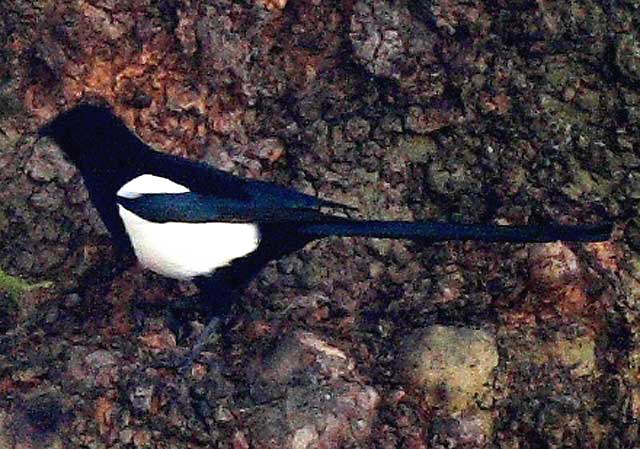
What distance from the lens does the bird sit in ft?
8.43

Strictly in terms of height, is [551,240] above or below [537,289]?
above

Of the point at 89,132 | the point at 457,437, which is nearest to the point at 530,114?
the point at 457,437

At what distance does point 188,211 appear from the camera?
2668 millimetres

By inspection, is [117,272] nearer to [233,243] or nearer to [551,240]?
[233,243]

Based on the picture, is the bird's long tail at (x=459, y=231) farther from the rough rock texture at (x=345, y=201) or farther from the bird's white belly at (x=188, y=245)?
the bird's white belly at (x=188, y=245)

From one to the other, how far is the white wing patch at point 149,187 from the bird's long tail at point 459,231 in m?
0.45

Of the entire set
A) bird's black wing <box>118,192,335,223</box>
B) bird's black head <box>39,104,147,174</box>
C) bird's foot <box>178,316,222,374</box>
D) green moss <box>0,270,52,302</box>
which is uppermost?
bird's black head <box>39,104,147,174</box>

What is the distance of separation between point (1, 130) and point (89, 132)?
27cm

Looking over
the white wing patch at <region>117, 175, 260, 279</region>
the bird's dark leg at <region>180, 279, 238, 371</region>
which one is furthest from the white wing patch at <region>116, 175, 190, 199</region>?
the bird's dark leg at <region>180, 279, 238, 371</region>

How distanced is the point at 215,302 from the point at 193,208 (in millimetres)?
283

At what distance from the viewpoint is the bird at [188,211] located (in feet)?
8.43

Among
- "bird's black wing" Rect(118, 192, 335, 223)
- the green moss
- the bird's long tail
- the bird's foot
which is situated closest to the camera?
the bird's long tail

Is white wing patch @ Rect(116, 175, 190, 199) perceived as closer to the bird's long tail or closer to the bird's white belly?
the bird's white belly

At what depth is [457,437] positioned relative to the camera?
233 centimetres
